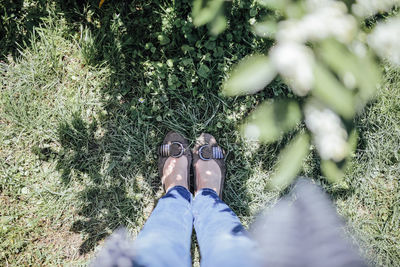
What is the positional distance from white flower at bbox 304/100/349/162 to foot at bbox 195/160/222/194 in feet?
5.14

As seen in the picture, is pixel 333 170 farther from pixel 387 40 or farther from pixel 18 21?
pixel 18 21

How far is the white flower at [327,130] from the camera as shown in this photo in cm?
52

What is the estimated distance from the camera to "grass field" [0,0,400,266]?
2025 mm

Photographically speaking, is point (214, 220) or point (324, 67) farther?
point (214, 220)

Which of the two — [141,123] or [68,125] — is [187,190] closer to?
[141,123]

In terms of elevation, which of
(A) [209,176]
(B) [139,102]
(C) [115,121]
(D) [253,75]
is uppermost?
(D) [253,75]

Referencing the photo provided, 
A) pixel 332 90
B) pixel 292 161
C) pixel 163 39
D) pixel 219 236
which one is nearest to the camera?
pixel 332 90

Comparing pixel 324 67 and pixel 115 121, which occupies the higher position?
pixel 324 67

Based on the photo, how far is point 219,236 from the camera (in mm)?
1516

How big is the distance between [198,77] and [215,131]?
0.46 m

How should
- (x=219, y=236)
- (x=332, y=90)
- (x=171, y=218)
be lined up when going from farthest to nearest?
(x=171, y=218), (x=219, y=236), (x=332, y=90)

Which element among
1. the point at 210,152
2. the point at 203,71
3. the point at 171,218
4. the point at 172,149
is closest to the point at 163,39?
the point at 203,71

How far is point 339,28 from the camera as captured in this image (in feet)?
1.55

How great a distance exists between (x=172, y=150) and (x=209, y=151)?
302 millimetres
